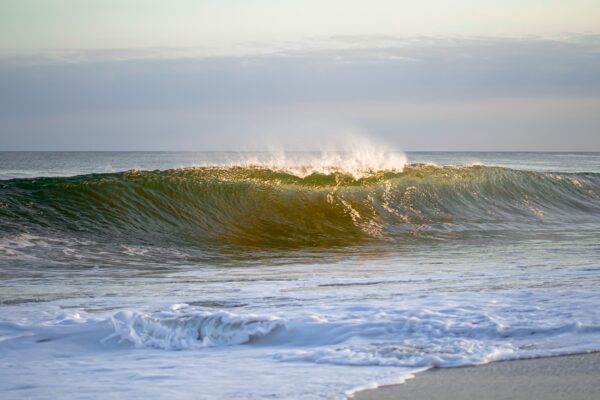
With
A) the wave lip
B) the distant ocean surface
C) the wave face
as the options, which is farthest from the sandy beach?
the wave face

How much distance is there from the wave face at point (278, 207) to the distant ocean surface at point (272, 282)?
55 millimetres

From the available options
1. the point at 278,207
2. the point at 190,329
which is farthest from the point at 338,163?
the point at 190,329

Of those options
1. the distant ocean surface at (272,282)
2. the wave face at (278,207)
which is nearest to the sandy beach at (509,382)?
the distant ocean surface at (272,282)

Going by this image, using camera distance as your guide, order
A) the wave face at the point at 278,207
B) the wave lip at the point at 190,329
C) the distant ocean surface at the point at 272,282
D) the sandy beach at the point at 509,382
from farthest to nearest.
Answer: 1. the wave face at the point at 278,207
2. the wave lip at the point at 190,329
3. the distant ocean surface at the point at 272,282
4. the sandy beach at the point at 509,382

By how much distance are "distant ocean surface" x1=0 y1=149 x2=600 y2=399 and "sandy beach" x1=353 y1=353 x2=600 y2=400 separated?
0.16 meters

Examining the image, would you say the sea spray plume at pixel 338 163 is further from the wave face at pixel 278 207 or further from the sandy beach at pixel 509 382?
the sandy beach at pixel 509 382

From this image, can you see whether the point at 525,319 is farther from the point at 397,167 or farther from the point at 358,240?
the point at 397,167

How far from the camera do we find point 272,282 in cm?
792

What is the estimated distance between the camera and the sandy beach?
3.88 m

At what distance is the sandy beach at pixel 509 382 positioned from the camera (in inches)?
153

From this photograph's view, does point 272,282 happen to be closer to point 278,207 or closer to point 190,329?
point 190,329

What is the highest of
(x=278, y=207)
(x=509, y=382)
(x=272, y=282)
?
(x=278, y=207)

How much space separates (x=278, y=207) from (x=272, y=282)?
25.7ft

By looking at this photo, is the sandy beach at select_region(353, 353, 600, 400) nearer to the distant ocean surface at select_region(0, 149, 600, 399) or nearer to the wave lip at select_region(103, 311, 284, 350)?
the distant ocean surface at select_region(0, 149, 600, 399)
